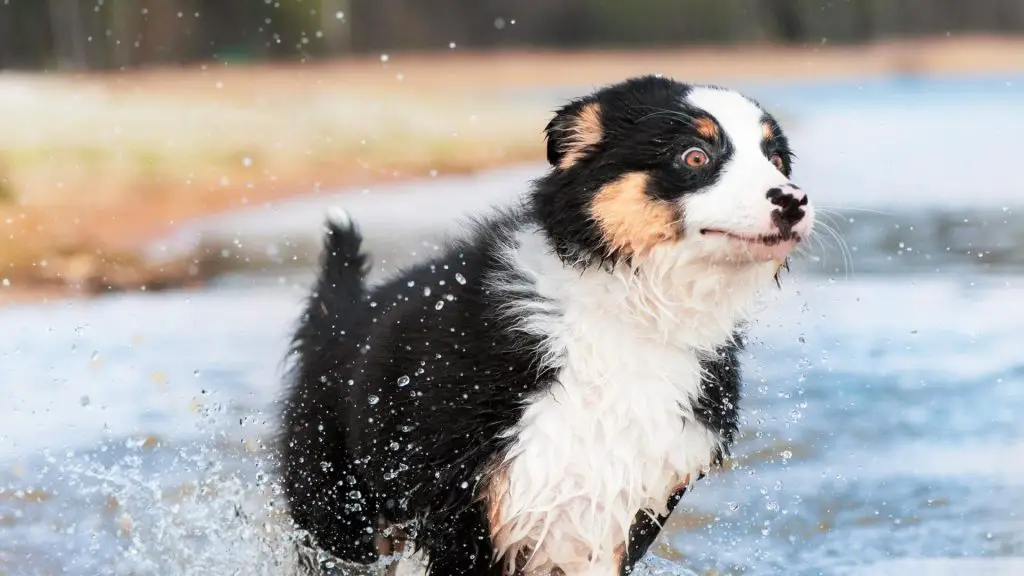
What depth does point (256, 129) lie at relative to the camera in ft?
51.1

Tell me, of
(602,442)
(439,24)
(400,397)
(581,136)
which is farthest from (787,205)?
(439,24)

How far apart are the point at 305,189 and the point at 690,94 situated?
34.9ft

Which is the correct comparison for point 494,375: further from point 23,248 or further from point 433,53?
point 433,53

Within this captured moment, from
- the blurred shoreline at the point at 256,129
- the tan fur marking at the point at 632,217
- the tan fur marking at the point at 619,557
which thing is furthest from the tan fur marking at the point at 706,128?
the blurred shoreline at the point at 256,129

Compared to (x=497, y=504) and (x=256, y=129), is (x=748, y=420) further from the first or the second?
(x=256, y=129)

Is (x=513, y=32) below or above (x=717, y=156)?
below

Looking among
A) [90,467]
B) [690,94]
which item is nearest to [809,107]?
[90,467]

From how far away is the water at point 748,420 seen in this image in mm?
5082

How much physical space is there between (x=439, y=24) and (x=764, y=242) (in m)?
16.7

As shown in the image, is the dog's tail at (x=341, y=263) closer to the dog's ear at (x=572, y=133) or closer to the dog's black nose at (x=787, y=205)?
the dog's ear at (x=572, y=133)

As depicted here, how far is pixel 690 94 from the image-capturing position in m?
3.58

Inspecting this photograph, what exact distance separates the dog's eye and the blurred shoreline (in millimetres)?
6932

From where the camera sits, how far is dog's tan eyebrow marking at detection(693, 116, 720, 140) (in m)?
3.45

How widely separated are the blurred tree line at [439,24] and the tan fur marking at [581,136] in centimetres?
1377
